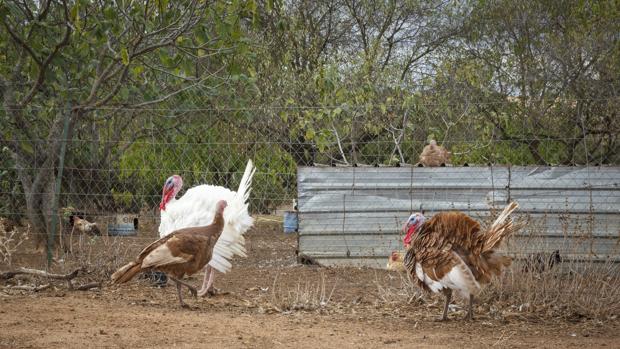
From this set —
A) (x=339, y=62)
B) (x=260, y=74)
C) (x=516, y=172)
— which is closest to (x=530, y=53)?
(x=339, y=62)

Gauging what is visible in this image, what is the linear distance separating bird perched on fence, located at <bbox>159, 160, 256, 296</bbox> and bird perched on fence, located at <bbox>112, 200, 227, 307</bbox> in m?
0.72

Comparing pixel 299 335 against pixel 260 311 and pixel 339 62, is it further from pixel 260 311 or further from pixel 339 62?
pixel 339 62

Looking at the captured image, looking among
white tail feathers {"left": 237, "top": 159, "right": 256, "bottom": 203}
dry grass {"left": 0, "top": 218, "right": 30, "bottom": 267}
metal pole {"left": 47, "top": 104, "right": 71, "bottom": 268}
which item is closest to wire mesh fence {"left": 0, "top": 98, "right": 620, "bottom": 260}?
dry grass {"left": 0, "top": 218, "right": 30, "bottom": 267}

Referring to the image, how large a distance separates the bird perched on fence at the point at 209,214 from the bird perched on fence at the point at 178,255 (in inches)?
28.4

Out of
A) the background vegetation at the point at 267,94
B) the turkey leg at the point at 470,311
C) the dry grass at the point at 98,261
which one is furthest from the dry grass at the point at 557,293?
the dry grass at the point at 98,261

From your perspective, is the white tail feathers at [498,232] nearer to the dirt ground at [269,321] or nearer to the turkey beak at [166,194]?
the dirt ground at [269,321]

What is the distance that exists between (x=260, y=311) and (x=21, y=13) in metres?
4.17

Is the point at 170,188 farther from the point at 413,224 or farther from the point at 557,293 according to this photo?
the point at 557,293

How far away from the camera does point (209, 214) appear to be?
933 centimetres

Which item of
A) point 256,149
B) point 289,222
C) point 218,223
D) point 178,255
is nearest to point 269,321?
point 178,255

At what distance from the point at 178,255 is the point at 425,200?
402cm

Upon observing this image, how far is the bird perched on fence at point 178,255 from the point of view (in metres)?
8.17

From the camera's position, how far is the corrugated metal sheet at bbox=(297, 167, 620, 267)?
10414mm

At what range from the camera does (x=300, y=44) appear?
18.1m
